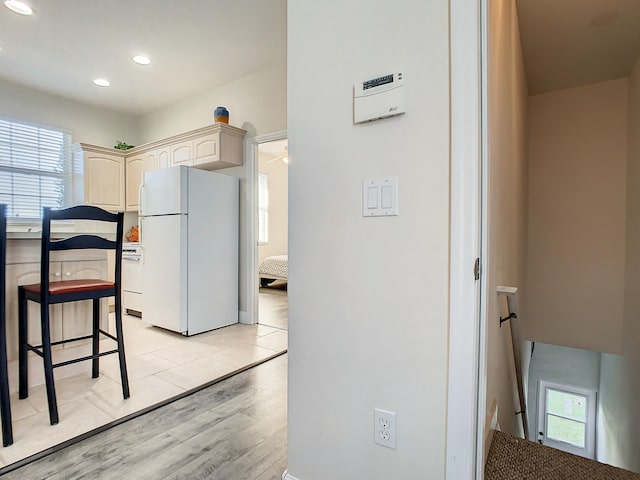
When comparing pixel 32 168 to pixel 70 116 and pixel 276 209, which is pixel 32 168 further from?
pixel 276 209

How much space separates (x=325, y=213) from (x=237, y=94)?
3.42 meters

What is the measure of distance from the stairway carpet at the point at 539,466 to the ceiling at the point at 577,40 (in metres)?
2.80

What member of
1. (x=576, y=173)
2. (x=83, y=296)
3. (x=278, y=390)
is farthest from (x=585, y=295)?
(x=83, y=296)

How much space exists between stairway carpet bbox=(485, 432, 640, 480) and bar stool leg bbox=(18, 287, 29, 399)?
8.38ft

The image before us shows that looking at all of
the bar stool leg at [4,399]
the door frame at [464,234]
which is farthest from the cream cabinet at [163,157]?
the door frame at [464,234]

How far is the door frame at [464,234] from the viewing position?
97cm

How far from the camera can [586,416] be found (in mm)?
5160

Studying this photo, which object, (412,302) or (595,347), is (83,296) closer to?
(412,302)

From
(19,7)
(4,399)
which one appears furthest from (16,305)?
(19,7)

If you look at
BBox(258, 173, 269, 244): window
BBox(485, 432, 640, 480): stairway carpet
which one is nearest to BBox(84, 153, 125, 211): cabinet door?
BBox(258, 173, 269, 244): window

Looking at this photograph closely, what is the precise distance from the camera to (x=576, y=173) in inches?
154

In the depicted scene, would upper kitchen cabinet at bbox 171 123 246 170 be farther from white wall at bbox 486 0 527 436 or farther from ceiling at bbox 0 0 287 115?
white wall at bbox 486 0 527 436

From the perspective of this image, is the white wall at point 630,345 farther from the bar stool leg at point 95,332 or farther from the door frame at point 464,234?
the bar stool leg at point 95,332

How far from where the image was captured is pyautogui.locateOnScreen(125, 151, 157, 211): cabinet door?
4.43 metres
